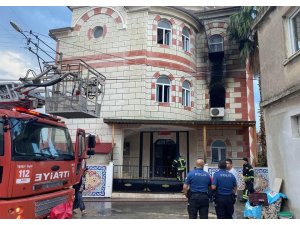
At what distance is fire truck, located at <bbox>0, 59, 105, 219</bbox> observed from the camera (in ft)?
15.5

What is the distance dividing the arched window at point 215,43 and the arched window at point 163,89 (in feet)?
12.4

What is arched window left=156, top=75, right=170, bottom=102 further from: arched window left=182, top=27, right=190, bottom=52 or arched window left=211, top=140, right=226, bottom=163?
arched window left=211, top=140, right=226, bottom=163

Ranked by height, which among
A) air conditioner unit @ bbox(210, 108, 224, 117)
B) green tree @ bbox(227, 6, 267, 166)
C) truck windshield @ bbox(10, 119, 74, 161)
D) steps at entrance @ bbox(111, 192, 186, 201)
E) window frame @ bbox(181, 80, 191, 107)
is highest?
green tree @ bbox(227, 6, 267, 166)

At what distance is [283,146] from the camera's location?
7.15 metres

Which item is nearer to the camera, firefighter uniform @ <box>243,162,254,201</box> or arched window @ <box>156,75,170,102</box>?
firefighter uniform @ <box>243,162,254,201</box>

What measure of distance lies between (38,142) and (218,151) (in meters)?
11.4

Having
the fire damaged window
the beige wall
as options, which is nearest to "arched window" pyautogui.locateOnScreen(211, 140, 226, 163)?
the fire damaged window

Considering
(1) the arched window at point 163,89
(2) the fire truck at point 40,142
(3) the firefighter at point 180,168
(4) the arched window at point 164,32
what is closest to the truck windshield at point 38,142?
(2) the fire truck at point 40,142

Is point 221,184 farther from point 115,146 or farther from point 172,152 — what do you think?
point 172,152

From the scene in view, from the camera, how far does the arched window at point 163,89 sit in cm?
1478

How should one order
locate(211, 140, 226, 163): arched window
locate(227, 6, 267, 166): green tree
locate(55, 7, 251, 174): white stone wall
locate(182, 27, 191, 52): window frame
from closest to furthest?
1. locate(55, 7, 251, 174): white stone wall
2. locate(227, 6, 267, 166): green tree
3. locate(211, 140, 226, 163): arched window
4. locate(182, 27, 191, 52): window frame

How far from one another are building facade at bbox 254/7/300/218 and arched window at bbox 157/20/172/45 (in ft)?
24.5

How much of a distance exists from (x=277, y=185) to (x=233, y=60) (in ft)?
33.9

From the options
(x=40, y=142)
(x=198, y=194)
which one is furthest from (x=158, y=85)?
(x=40, y=142)
